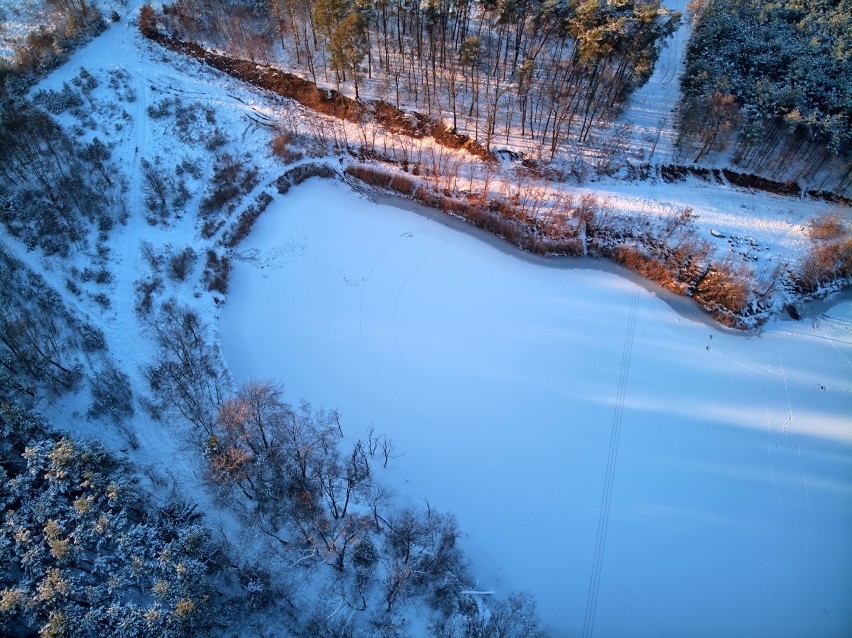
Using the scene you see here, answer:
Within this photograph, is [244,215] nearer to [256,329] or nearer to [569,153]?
[256,329]

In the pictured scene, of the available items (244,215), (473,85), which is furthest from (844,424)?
(244,215)

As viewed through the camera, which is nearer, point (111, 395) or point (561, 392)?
point (111, 395)

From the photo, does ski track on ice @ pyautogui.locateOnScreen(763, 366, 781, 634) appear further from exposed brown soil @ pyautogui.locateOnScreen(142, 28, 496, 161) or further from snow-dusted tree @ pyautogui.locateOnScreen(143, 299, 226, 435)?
snow-dusted tree @ pyautogui.locateOnScreen(143, 299, 226, 435)

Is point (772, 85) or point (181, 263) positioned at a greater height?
point (772, 85)

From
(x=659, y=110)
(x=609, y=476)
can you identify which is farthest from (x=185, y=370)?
(x=659, y=110)

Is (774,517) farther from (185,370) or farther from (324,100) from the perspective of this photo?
(324,100)

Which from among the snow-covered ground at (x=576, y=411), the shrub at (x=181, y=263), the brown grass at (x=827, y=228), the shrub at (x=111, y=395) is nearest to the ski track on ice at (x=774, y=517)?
the snow-covered ground at (x=576, y=411)

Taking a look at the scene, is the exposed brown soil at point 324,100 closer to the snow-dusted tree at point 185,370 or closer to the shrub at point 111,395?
the snow-dusted tree at point 185,370

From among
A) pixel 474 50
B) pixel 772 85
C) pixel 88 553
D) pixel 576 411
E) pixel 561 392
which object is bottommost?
pixel 576 411
